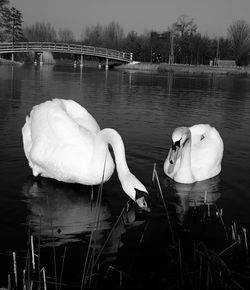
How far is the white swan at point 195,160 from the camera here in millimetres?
7129

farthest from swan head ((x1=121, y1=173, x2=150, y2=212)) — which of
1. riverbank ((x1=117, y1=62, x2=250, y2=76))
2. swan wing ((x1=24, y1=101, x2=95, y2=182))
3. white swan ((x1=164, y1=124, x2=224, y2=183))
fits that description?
riverbank ((x1=117, y1=62, x2=250, y2=76))

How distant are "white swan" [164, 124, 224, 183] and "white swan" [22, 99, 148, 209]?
3.69 feet

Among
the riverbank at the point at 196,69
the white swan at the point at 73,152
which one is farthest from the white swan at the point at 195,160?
the riverbank at the point at 196,69

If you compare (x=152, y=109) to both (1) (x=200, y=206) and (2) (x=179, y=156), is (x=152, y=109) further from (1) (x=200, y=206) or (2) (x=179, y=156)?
(1) (x=200, y=206)

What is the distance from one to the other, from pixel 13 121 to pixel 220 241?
312 inches

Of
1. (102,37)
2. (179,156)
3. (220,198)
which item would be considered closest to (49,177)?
(179,156)

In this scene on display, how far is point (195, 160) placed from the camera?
7.51 meters

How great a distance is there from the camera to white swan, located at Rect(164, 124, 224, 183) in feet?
23.4

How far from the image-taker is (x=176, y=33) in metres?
89.1

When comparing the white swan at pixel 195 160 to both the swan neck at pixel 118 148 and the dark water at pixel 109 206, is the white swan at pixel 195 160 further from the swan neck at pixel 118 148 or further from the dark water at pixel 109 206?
the swan neck at pixel 118 148

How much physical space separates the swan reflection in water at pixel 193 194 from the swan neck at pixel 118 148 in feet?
3.36

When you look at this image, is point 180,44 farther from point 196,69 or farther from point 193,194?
point 193,194

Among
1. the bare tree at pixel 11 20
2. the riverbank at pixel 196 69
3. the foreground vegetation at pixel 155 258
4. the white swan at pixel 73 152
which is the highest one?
the bare tree at pixel 11 20

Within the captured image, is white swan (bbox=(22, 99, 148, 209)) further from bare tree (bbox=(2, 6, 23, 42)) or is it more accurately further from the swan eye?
bare tree (bbox=(2, 6, 23, 42))
